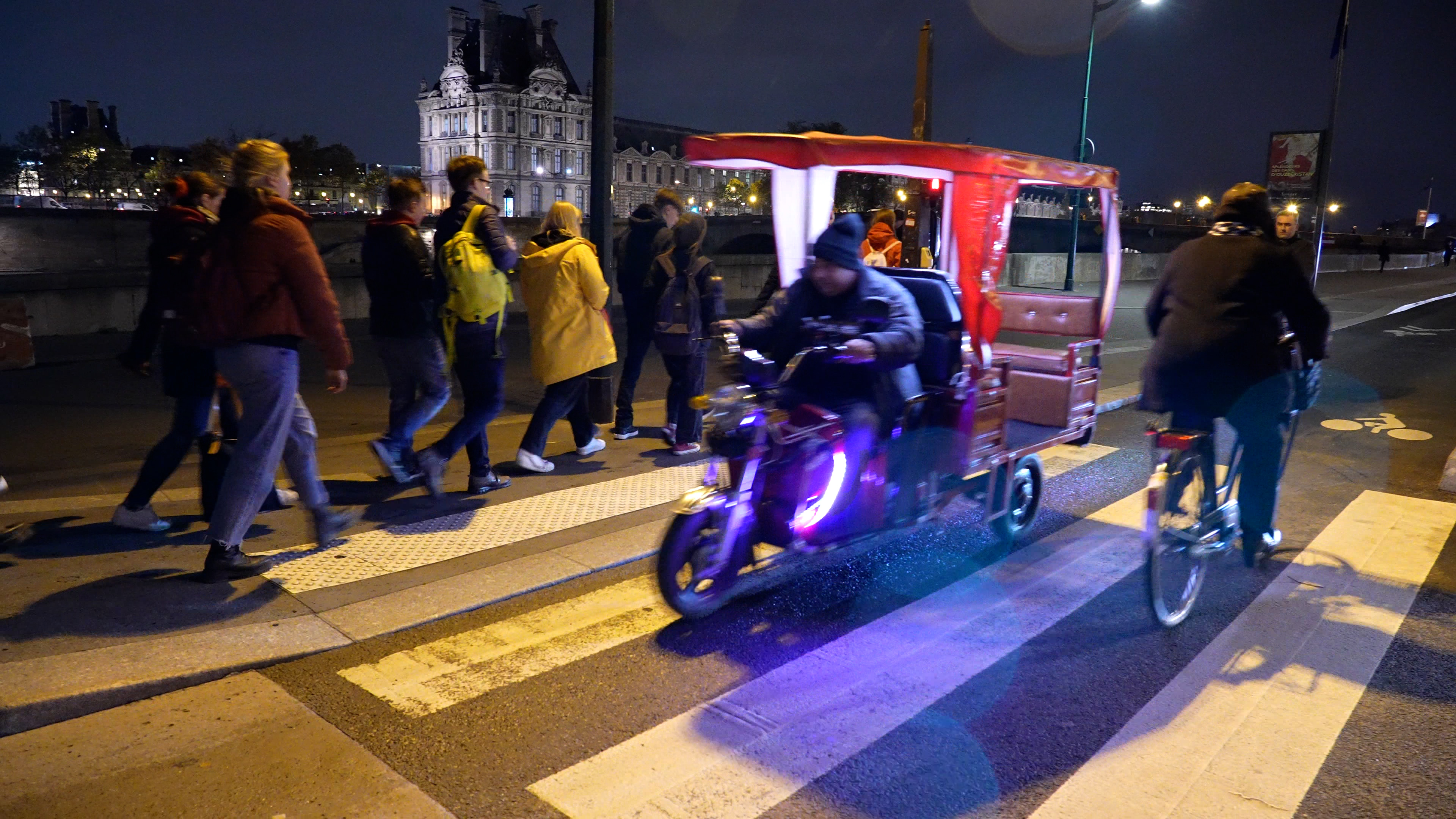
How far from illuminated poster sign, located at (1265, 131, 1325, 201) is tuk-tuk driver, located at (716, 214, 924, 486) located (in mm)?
22542

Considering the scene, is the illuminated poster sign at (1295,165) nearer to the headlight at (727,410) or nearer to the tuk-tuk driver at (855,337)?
the tuk-tuk driver at (855,337)

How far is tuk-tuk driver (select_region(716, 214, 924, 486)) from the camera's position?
4340 millimetres

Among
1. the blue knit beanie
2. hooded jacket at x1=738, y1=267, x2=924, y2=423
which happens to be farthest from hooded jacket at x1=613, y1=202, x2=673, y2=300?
the blue knit beanie

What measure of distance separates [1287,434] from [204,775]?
200 inches

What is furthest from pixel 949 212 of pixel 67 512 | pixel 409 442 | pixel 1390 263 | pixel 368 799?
pixel 1390 263

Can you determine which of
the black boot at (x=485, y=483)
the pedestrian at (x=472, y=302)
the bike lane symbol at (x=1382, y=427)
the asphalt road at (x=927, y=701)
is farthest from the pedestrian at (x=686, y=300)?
the bike lane symbol at (x=1382, y=427)

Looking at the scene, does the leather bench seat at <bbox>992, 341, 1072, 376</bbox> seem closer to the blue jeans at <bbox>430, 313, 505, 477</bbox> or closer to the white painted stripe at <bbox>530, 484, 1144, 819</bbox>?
the white painted stripe at <bbox>530, 484, 1144, 819</bbox>

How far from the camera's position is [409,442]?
6.07 metres

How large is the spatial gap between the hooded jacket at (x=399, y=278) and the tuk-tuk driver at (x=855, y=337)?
210 centimetres

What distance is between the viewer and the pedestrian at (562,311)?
6.10 metres

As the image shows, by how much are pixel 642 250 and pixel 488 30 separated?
11660 cm

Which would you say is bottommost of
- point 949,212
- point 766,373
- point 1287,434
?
point 1287,434

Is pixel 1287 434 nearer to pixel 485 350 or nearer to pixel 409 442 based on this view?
pixel 485 350

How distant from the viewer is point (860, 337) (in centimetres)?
429
